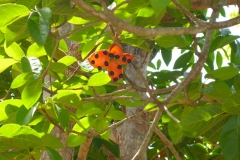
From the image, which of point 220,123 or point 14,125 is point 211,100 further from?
point 14,125

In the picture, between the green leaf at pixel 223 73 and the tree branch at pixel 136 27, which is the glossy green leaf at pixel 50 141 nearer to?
the tree branch at pixel 136 27

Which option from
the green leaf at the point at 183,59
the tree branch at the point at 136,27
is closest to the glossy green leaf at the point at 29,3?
the tree branch at the point at 136,27

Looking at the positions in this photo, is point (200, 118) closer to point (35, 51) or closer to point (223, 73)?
point (223, 73)

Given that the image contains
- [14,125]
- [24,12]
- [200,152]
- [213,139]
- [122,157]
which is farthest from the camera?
[200,152]

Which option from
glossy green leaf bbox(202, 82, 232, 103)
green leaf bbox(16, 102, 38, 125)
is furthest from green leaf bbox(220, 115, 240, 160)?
green leaf bbox(16, 102, 38, 125)

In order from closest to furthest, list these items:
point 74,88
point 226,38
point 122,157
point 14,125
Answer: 1. point 14,125
2. point 74,88
3. point 226,38
4. point 122,157

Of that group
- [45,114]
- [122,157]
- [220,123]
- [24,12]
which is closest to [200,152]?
[122,157]

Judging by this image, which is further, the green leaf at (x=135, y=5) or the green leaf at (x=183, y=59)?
the green leaf at (x=183, y=59)
